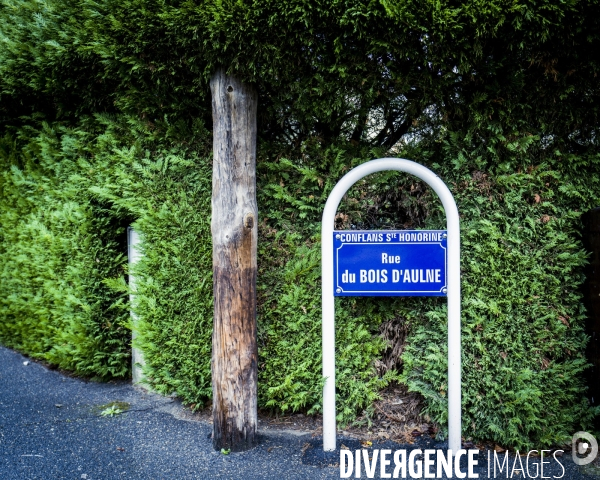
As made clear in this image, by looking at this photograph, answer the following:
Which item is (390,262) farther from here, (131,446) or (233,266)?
(131,446)

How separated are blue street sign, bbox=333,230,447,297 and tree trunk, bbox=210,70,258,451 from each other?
0.72 metres

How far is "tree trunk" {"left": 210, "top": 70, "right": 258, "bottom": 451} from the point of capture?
331 cm

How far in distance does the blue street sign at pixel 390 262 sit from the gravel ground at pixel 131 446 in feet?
4.15

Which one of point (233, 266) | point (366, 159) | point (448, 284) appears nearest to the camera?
point (448, 284)

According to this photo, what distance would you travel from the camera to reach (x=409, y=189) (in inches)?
142

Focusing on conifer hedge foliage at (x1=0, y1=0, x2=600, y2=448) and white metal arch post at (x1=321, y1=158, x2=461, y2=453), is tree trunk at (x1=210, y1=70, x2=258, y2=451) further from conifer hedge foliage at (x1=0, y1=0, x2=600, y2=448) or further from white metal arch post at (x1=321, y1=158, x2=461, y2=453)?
white metal arch post at (x1=321, y1=158, x2=461, y2=453)

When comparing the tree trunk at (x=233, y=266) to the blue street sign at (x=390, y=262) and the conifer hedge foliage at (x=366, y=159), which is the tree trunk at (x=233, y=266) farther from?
the blue street sign at (x=390, y=262)

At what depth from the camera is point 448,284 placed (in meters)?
3.08

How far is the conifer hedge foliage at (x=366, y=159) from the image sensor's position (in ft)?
9.98

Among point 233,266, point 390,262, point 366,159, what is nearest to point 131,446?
point 233,266

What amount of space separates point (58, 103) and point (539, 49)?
4782 mm

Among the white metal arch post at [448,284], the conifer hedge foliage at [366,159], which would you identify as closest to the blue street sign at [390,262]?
the white metal arch post at [448,284]

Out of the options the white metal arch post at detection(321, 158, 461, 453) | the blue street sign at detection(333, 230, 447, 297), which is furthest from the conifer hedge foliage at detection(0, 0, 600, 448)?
the blue street sign at detection(333, 230, 447, 297)

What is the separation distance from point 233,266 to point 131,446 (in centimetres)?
168
